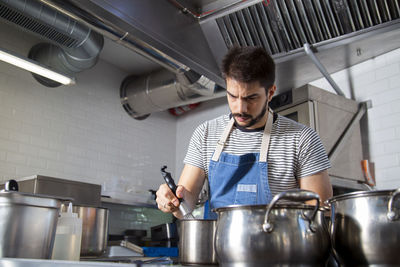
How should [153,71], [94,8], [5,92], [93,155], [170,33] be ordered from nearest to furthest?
[94,8] < [170,33] < [5,92] < [93,155] < [153,71]

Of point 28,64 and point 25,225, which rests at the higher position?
point 28,64

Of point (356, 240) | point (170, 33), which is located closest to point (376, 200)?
point (356, 240)

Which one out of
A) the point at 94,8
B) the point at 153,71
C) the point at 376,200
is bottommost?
the point at 376,200

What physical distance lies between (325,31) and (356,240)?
2.57 m

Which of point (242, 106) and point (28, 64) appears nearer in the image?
point (242, 106)

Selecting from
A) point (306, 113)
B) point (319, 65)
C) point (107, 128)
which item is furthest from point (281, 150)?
point (107, 128)

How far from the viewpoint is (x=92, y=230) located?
1.92 meters

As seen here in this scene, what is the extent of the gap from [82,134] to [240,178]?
357 centimetres

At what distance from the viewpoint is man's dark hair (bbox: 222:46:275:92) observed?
1.63 m

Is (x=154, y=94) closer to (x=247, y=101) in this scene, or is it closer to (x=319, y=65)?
(x=319, y=65)

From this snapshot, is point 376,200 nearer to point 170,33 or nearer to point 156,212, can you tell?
point 170,33

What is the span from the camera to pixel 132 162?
5.52m

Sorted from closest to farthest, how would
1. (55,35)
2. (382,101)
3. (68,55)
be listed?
1. (55,35)
2. (382,101)
3. (68,55)

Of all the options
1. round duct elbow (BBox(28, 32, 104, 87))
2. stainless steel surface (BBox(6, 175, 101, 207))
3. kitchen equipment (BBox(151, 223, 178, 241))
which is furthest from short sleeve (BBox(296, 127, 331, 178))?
kitchen equipment (BBox(151, 223, 178, 241))
